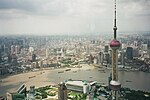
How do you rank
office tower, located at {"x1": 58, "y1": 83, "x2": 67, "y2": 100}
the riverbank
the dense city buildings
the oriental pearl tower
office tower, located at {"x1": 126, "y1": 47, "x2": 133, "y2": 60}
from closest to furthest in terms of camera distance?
office tower, located at {"x1": 58, "y1": 83, "x2": 67, "y2": 100}
the oriental pearl tower
the dense city buildings
the riverbank
office tower, located at {"x1": 126, "y1": 47, "x2": 133, "y2": 60}

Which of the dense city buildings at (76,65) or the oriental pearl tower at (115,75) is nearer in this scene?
the oriental pearl tower at (115,75)

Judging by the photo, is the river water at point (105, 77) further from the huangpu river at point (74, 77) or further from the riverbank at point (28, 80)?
the riverbank at point (28, 80)

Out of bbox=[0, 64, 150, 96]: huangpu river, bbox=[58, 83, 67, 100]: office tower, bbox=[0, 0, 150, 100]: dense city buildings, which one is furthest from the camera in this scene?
bbox=[0, 64, 150, 96]: huangpu river

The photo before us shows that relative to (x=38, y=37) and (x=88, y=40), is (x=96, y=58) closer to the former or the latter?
(x=88, y=40)

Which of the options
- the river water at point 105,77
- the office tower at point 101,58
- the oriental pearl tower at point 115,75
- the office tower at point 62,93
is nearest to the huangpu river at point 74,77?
the river water at point 105,77

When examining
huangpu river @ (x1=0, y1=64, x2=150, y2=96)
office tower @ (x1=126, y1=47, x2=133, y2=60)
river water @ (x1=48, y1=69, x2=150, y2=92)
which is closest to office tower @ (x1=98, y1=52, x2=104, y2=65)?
huangpu river @ (x1=0, y1=64, x2=150, y2=96)

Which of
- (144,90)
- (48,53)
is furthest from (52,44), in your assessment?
(144,90)

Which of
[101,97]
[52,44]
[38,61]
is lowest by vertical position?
[101,97]

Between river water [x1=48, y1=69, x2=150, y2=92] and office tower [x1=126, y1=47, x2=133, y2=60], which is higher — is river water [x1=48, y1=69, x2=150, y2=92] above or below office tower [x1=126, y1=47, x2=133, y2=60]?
below

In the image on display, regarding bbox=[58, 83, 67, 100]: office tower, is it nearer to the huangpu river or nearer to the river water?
the huangpu river
